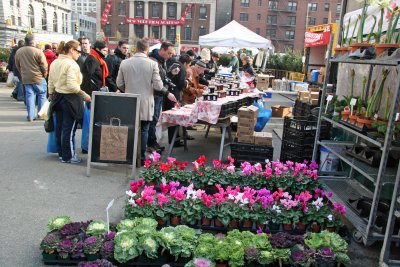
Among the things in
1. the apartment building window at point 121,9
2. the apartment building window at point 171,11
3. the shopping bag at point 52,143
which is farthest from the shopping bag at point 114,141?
the apartment building window at point 121,9

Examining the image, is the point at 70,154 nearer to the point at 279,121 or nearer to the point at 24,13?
the point at 279,121

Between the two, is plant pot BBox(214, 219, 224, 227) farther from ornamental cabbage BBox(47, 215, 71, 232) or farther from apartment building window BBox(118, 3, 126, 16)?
apartment building window BBox(118, 3, 126, 16)

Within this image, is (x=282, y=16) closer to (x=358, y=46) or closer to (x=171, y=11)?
(x=171, y=11)

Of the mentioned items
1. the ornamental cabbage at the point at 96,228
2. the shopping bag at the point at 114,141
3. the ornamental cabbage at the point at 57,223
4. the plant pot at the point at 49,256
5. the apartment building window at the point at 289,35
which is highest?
the apartment building window at the point at 289,35

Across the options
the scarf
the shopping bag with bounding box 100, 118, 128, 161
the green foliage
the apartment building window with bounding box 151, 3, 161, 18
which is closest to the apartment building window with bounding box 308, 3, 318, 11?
the apartment building window with bounding box 151, 3, 161, 18

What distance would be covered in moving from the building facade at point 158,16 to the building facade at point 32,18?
32.0 feet

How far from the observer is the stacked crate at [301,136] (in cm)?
580

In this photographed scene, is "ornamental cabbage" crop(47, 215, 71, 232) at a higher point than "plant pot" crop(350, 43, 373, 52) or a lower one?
lower

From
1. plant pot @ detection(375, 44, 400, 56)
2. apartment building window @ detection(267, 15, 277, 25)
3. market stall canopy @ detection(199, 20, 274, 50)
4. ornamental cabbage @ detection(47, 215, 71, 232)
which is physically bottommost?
ornamental cabbage @ detection(47, 215, 71, 232)

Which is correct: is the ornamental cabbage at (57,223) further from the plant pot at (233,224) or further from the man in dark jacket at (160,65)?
the man in dark jacket at (160,65)

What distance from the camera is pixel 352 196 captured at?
4.55 meters

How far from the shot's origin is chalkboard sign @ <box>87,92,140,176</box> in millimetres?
5254

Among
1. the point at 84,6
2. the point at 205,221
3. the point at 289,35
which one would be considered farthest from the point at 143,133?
the point at 84,6

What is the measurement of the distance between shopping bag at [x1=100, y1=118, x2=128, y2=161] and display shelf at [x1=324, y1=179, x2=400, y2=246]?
2900mm
